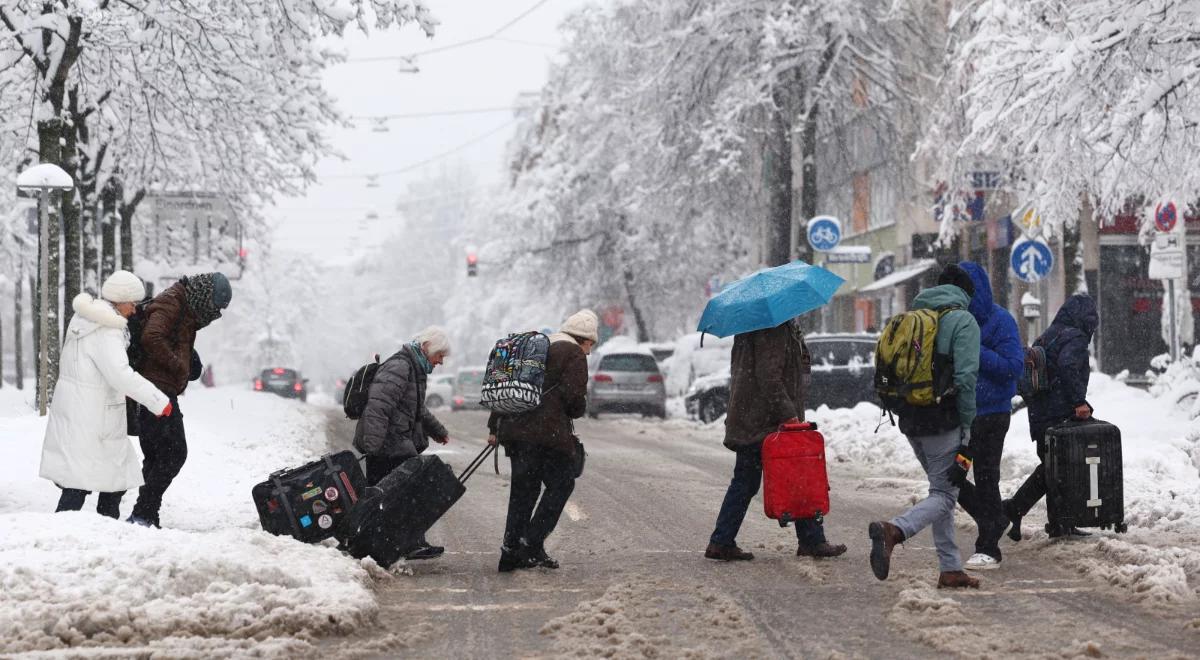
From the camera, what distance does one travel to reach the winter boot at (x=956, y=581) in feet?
26.8

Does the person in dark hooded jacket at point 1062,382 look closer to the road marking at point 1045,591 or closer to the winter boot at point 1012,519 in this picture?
the winter boot at point 1012,519

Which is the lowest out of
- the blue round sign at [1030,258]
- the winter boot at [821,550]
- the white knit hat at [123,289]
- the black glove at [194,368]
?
the winter boot at [821,550]

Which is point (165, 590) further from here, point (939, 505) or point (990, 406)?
point (990, 406)

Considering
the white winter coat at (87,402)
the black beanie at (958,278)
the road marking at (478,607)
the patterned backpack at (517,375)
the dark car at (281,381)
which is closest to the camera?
the road marking at (478,607)

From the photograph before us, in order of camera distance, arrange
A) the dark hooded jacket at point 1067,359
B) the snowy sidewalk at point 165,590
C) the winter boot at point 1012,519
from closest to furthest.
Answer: the snowy sidewalk at point 165,590 < the dark hooded jacket at point 1067,359 < the winter boot at point 1012,519

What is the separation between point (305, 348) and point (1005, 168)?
111675mm

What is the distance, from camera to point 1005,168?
24.9m

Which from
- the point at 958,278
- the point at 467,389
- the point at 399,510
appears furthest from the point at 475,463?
the point at 467,389

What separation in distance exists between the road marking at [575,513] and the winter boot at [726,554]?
271 centimetres

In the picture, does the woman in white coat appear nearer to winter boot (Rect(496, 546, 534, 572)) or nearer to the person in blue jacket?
winter boot (Rect(496, 546, 534, 572))

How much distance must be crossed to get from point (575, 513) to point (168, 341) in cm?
407

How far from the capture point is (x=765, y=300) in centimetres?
934

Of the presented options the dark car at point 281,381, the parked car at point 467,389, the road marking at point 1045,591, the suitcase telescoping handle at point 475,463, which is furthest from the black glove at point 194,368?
the dark car at point 281,381

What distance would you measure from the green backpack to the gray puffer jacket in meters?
2.96
